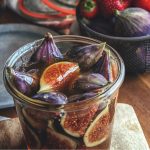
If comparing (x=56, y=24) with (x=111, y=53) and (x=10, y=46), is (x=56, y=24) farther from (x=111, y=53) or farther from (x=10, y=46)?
(x=111, y=53)

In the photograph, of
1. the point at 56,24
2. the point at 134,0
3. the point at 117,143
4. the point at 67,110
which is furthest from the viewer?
the point at 56,24

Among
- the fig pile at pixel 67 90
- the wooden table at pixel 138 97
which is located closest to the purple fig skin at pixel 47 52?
the fig pile at pixel 67 90

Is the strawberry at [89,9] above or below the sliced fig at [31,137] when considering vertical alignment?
above

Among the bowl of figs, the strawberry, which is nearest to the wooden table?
the bowl of figs

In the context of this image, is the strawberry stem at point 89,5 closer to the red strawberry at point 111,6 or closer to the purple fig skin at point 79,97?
the red strawberry at point 111,6

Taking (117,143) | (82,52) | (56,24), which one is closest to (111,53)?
(82,52)

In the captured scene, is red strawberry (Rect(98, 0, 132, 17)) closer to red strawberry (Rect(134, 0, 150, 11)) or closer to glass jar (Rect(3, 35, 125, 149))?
red strawberry (Rect(134, 0, 150, 11))

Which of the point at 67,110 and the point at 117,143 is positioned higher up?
the point at 67,110
